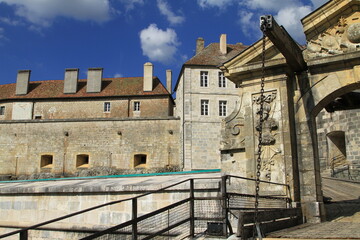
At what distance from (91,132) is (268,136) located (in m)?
27.3

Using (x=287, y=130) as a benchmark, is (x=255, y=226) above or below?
below

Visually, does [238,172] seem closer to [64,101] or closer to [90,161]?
[90,161]

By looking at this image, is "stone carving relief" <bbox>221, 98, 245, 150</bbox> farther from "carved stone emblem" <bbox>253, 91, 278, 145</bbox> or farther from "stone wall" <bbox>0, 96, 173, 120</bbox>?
"stone wall" <bbox>0, 96, 173, 120</bbox>

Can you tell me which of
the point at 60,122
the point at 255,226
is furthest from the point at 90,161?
the point at 255,226

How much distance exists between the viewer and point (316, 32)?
7.93 meters

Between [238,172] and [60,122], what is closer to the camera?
[238,172]

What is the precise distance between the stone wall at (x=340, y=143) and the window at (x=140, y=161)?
14902 mm

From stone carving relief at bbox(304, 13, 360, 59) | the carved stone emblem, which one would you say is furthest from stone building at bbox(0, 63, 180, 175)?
stone carving relief at bbox(304, 13, 360, 59)

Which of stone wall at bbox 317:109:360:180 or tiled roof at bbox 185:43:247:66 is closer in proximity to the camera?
stone wall at bbox 317:109:360:180

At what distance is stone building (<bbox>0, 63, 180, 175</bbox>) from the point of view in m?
32.4

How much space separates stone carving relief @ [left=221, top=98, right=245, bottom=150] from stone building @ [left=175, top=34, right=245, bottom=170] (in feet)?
72.5

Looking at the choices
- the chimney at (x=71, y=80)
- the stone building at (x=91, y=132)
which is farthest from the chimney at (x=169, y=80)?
the chimney at (x=71, y=80)

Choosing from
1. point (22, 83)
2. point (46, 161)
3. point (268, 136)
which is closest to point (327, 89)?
point (268, 136)

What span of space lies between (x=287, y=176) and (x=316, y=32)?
3032mm
